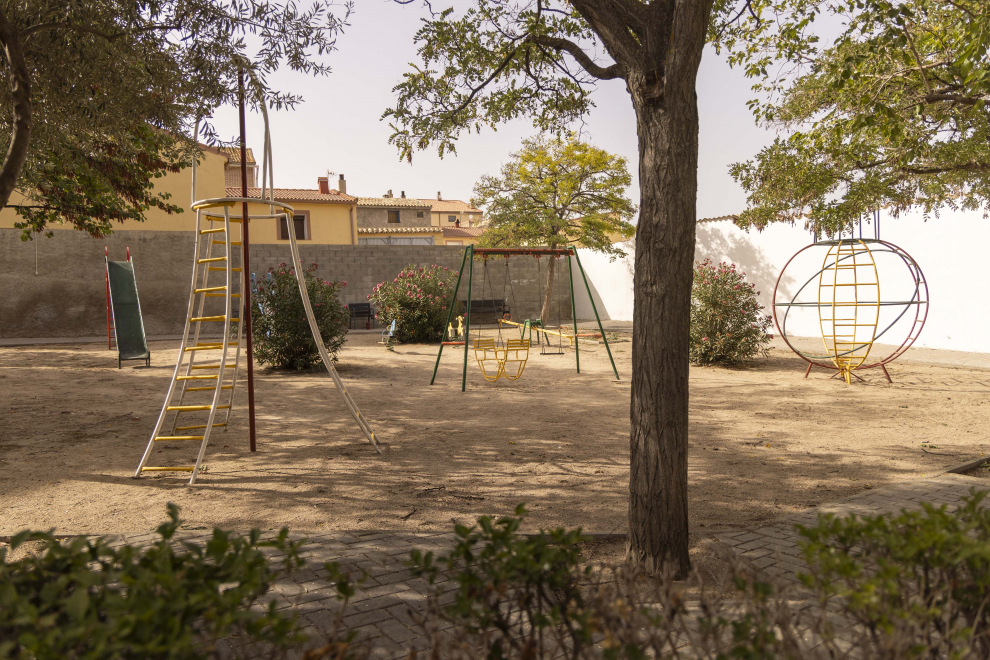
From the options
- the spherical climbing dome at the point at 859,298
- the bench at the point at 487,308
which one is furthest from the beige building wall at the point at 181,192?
the spherical climbing dome at the point at 859,298

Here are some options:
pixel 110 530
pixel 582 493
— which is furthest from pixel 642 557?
pixel 110 530

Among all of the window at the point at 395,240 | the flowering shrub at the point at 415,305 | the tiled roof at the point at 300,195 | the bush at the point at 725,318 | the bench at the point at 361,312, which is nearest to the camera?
the bush at the point at 725,318

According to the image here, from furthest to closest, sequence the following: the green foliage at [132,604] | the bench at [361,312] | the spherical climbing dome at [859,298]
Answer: the bench at [361,312] → the spherical climbing dome at [859,298] → the green foliage at [132,604]

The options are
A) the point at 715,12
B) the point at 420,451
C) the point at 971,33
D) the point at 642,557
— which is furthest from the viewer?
the point at 420,451

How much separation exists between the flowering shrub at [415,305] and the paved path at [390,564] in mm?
11525

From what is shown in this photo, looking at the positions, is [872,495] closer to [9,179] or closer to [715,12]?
[715,12]

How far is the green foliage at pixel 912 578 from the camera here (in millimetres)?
1449

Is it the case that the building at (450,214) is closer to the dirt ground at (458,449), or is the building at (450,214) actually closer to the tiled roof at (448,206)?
the tiled roof at (448,206)

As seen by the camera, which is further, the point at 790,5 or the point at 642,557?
the point at 790,5

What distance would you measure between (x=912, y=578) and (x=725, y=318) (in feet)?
30.5

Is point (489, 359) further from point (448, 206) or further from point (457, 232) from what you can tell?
point (448, 206)

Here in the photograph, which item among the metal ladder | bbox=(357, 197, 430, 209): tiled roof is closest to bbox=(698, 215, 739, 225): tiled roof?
the metal ladder

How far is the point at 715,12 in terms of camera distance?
5.02 meters

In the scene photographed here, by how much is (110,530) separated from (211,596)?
2.80 m
